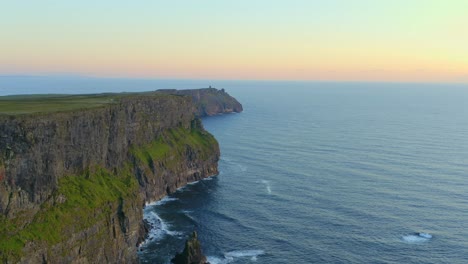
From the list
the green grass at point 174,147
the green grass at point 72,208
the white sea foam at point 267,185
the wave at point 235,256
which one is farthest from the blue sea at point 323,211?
the green grass at point 72,208

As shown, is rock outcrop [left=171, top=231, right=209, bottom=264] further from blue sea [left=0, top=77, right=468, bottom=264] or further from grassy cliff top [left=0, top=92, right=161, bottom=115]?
grassy cliff top [left=0, top=92, right=161, bottom=115]

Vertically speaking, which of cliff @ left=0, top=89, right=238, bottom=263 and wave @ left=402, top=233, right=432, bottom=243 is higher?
cliff @ left=0, top=89, right=238, bottom=263

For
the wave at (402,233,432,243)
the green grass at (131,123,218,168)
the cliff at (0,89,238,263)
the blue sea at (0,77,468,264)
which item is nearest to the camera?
the cliff at (0,89,238,263)

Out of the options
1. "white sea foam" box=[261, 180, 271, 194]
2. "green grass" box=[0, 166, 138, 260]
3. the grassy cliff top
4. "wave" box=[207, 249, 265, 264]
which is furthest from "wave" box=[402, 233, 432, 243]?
the grassy cliff top

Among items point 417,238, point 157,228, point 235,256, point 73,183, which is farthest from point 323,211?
point 73,183

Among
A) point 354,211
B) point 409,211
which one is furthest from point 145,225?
point 409,211

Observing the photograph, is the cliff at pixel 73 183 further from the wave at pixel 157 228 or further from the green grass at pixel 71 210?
the wave at pixel 157 228
